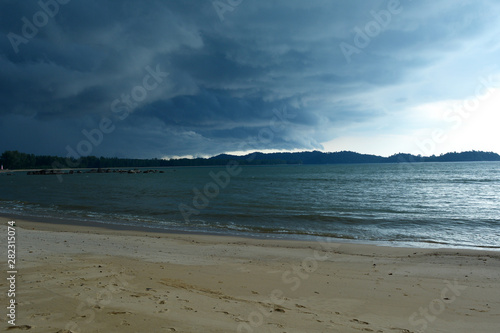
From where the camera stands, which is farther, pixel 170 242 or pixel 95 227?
pixel 95 227

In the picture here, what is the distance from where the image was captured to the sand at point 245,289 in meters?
5.43

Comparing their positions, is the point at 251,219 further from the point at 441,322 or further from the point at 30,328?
the point at 30,328

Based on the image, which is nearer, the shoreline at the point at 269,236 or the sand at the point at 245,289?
the sand at the point at 245,289

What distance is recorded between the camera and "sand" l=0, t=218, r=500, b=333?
17.8 ft

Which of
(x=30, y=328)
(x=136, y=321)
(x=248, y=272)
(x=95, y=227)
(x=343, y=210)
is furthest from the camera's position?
(x=343, y=210)

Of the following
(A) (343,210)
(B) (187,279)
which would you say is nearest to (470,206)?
(A) (343,210)

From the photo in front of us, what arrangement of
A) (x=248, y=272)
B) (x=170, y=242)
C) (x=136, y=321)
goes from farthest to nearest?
(x=170, y=242)
(x=248, y=272)
(x=136, y=321)

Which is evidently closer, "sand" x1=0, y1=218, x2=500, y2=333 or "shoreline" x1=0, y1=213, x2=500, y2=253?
"sand" x1=0, y1=218, x2=500, y2=333

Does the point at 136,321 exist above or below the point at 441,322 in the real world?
above

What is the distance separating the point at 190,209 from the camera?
94.1 feet

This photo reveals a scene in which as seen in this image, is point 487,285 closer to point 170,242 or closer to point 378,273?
point 378,273

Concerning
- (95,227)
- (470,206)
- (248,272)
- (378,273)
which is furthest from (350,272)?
(470,206)

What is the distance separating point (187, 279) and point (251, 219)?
1482 centimetres

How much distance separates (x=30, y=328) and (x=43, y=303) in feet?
3.87
